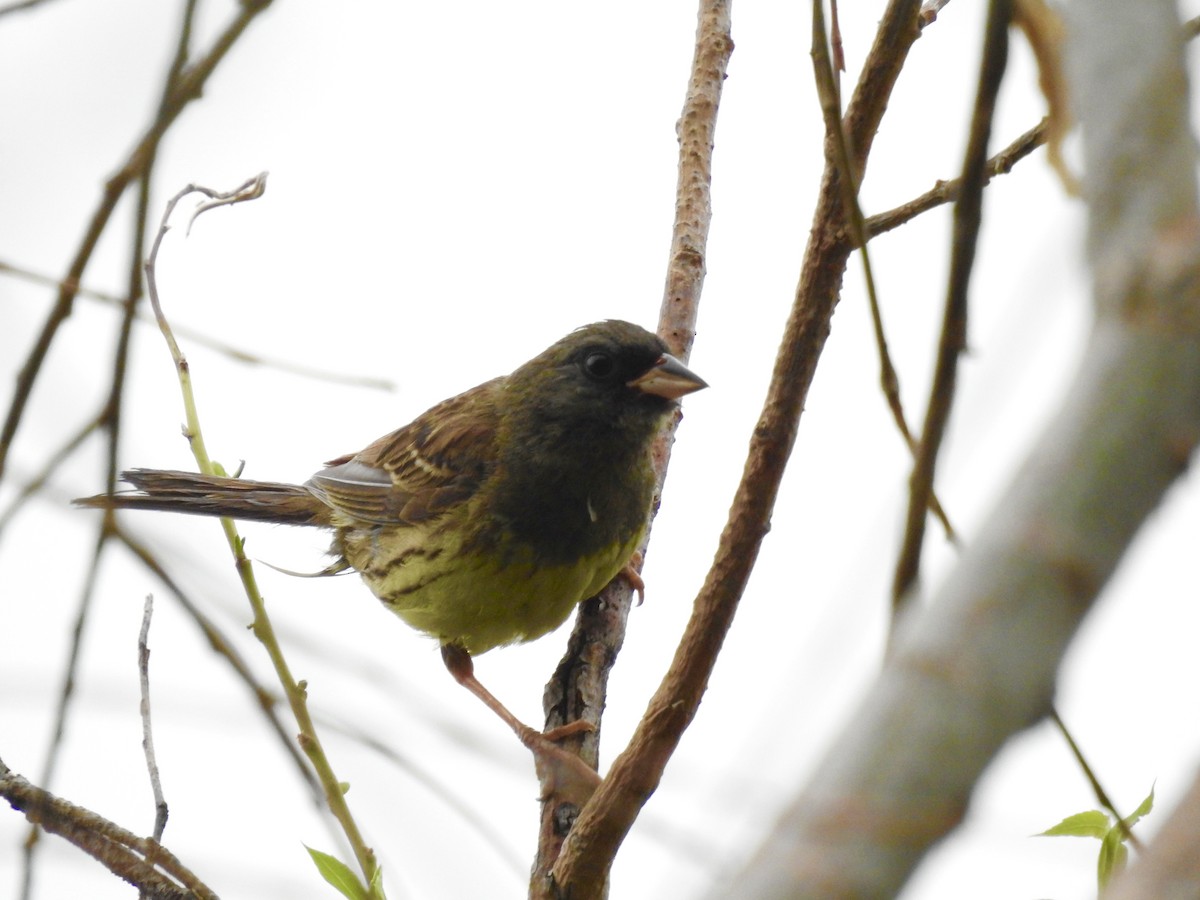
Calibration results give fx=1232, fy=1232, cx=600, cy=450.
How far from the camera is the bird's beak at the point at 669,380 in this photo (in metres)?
4.31

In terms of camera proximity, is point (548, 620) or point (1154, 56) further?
point (548, 620)

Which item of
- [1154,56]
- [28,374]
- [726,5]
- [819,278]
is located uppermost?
[726,5]

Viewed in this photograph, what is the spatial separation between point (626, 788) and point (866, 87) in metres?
1.49

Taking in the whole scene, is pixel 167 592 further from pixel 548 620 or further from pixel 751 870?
pixel 548 620

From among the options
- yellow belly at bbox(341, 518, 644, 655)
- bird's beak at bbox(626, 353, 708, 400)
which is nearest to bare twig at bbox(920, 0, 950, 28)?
bird's beak at bbox(626, 353, 708, 400)

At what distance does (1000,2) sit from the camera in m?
1.15

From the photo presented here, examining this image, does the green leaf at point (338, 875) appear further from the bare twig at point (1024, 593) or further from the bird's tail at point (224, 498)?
the bird's tail at point (224, 498)

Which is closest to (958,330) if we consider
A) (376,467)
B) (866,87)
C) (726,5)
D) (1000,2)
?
(1000,2)

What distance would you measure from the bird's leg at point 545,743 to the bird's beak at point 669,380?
1199 mm

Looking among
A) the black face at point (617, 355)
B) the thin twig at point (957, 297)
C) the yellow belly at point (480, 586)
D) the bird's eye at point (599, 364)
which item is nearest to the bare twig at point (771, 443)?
the thin twig at point (957, 297)

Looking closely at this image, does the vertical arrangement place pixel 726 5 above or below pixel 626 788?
above

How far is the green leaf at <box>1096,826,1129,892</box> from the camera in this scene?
6.91 feet

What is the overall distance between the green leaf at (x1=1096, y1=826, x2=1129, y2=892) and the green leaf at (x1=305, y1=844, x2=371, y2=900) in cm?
Result: 137

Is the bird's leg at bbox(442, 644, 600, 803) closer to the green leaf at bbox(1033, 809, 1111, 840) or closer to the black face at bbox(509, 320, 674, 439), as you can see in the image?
the black face at bbox(509, 320, 674, 439)
